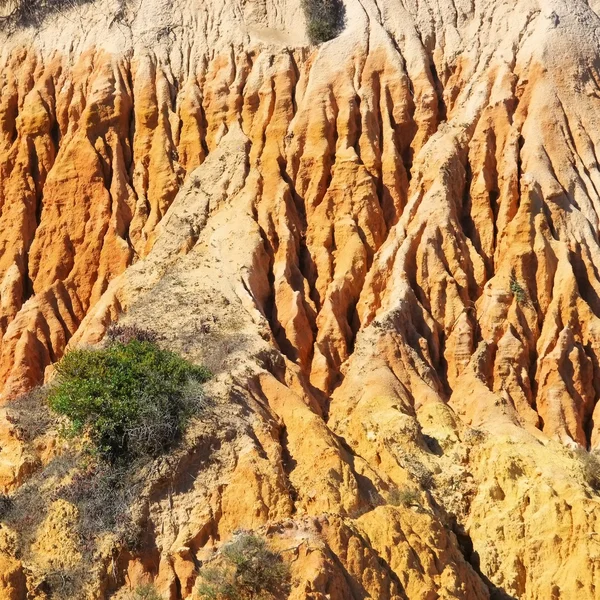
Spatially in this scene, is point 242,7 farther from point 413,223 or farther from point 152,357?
point 152,357

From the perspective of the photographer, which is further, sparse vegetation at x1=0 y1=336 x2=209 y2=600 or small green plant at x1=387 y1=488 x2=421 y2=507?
small green plant at x1=387 y1=488 x2=421 y2=507

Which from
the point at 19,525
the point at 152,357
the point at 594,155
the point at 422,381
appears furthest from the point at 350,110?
the point at 19,525

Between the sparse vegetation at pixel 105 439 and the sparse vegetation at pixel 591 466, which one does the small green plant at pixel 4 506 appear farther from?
the sparse vegetation at pixel 591 466

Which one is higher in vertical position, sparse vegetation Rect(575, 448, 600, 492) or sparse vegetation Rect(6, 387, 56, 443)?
sparse vegetation Rect(6, 387, 56, 443)

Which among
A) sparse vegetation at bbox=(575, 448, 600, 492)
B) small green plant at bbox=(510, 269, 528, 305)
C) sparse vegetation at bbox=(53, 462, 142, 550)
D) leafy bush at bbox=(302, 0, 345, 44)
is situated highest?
sparse vegetation at bbox=(53, 462, 142, 550)

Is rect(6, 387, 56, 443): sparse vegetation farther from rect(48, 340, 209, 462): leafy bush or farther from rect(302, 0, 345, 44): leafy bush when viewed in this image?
rect(302, 0, 345, 44): leafy bush

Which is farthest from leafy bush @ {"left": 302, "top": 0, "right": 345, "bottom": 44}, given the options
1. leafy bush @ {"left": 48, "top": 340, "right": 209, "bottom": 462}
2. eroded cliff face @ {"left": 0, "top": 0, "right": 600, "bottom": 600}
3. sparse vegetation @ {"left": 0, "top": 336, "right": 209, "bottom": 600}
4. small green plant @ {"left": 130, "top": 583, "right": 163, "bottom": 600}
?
small green plant @ {"left": 130, "top": 583, "right": 163, "bottom": 600}

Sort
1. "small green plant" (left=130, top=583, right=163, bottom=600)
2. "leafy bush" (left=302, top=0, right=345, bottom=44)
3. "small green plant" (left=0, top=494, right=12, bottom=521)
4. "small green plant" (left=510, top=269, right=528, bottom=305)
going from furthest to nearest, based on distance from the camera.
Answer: "leafy bush" (left=302, top=0, right=345, bottom=44), "small green plant" (left=510, top=269, right=528, bottom=305), "small green plant" (left=0, top=494, right=12, bottom=521), "small green plant" (left=130, top=583, right=163, bottom=600)
